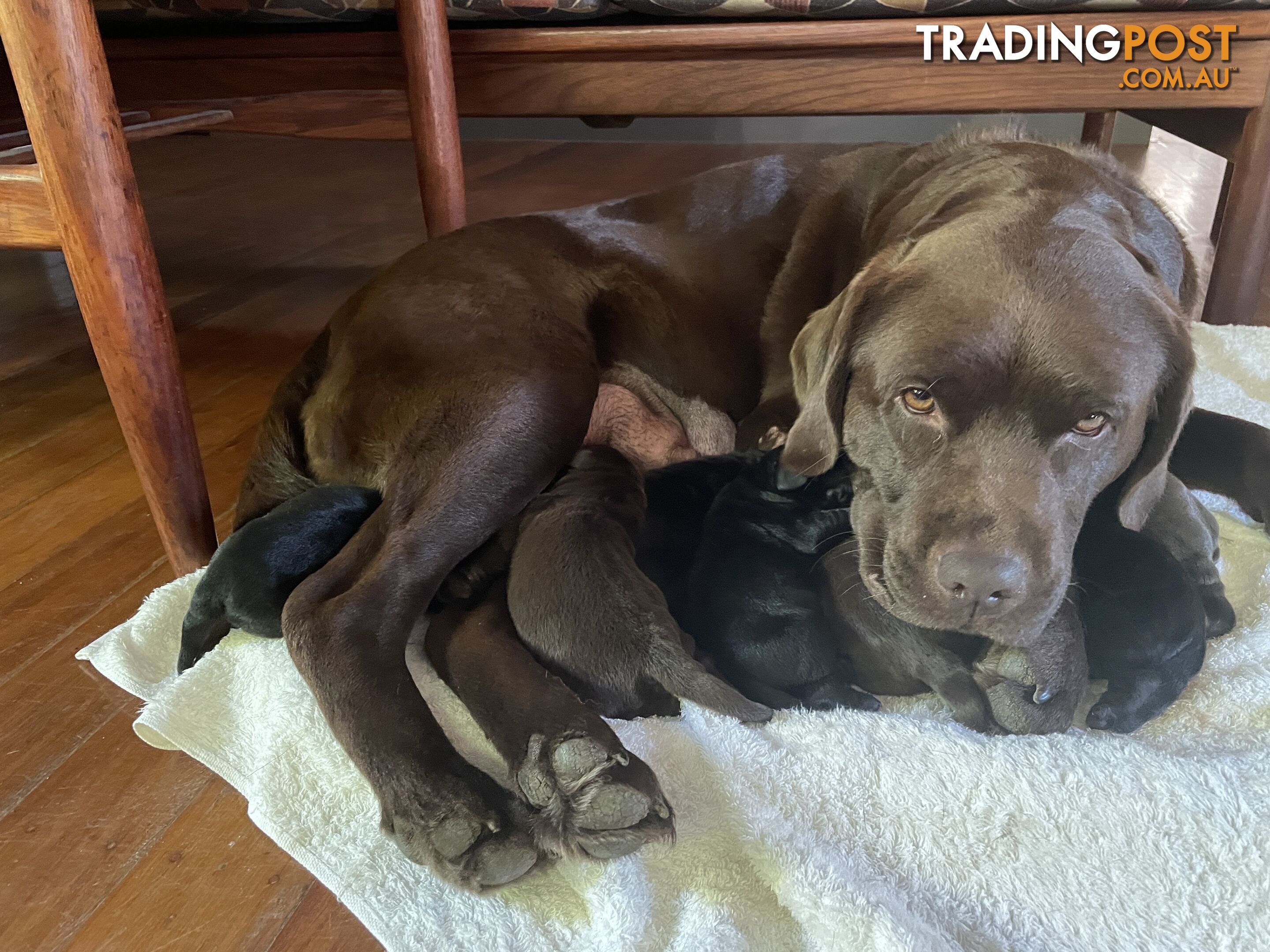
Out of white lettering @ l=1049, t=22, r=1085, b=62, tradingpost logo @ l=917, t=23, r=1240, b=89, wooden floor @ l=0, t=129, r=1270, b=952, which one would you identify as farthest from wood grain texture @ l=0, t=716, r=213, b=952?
white lettering @ l=1049, t=22, r=1085, b=62

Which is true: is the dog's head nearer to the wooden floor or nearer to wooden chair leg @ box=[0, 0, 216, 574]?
the wooden floor

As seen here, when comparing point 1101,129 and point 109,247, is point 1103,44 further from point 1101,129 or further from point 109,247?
point 109,247

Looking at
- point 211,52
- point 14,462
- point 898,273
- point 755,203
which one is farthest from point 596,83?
point 14,462

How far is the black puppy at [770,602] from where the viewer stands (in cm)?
148

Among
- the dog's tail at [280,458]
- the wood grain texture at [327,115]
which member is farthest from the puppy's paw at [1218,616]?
the wood grain texture at [327,115]

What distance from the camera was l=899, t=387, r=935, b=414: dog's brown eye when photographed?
1481mm

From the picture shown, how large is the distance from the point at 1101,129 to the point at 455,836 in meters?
3.84

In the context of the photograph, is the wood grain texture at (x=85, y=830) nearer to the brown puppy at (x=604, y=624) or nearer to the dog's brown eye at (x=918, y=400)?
the brown puppy at (x=604, y=624)

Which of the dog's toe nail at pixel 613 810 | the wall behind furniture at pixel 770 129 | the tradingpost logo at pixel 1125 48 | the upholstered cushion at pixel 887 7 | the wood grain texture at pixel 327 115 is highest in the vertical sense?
the upholstered cushion at pixel 887 7

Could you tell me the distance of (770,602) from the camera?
1.49m

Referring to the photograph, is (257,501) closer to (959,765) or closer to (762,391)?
(762,391)

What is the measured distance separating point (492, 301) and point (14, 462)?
1523 millimetres

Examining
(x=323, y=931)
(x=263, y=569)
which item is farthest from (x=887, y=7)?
(x=323, y=931)

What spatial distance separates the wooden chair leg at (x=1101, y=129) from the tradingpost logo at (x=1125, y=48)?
1.16m
